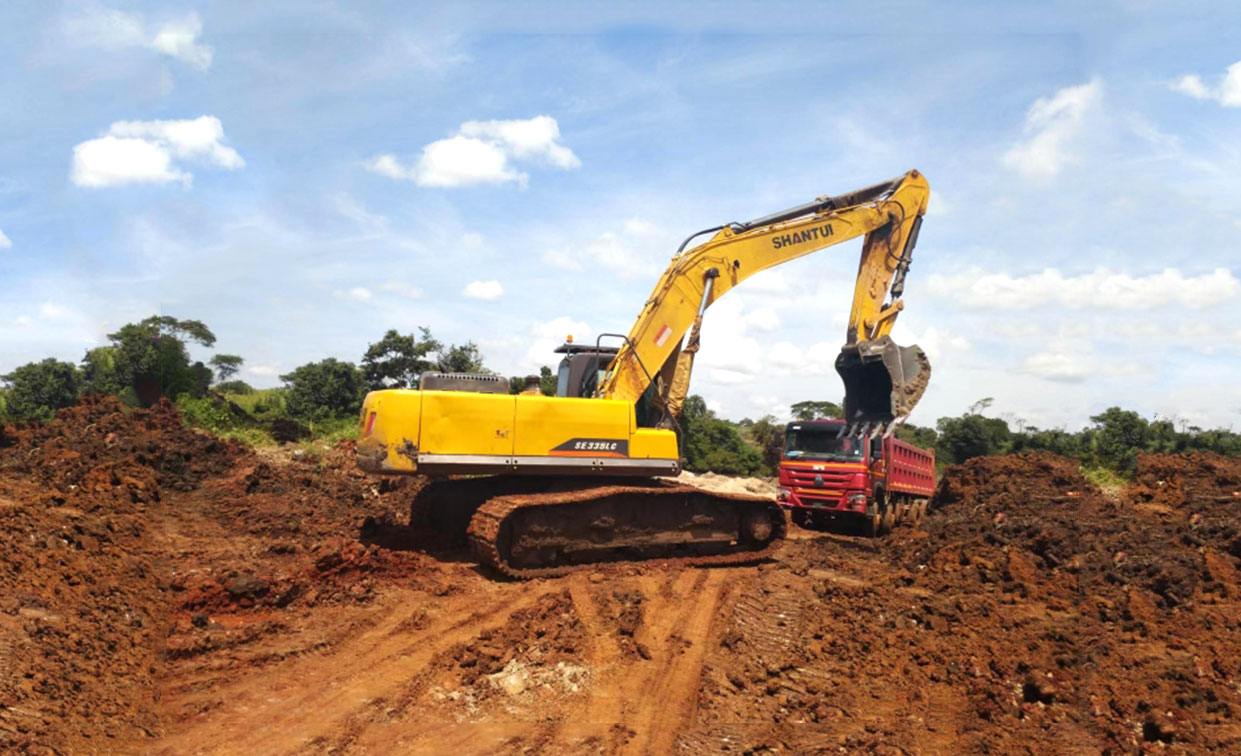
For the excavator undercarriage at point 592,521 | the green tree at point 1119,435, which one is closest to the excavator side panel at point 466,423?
the excavator undercarriage at point 592,521

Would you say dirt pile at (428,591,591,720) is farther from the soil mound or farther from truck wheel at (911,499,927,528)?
truck wheel at (911,499,927,528)

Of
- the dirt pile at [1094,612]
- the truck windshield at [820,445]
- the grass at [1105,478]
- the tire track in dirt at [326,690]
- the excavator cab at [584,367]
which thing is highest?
the excavator cab at [584,367]

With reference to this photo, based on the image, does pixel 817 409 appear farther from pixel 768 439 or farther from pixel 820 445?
pixel 820 445

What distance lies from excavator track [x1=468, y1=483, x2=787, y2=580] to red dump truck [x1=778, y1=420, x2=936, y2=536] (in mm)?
3847

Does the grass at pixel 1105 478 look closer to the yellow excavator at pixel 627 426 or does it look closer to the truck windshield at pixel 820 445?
the truck windshield at pixel 820 445

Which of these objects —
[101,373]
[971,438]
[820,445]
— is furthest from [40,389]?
[971,438]

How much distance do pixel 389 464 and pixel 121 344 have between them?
17475 mm

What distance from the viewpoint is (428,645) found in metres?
7.64

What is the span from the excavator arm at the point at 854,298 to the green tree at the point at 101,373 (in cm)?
1730

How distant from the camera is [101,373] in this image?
76.4 ft

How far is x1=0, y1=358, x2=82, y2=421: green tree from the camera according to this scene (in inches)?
890

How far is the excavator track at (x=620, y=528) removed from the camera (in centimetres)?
996

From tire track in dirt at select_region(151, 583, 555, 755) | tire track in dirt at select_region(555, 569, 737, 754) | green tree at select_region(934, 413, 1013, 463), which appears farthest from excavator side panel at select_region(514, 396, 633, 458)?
green tree at select_region(934, 413, 1013, 463)

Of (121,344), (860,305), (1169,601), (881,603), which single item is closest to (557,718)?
(881,603)
